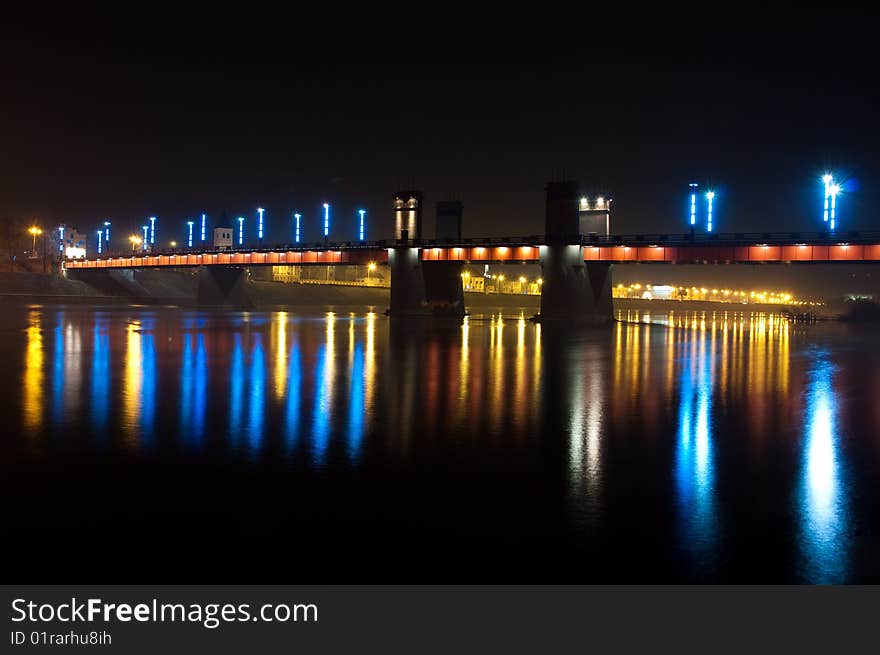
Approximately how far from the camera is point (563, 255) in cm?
A: 8094

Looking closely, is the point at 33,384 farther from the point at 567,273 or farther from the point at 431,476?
the point at 567,273

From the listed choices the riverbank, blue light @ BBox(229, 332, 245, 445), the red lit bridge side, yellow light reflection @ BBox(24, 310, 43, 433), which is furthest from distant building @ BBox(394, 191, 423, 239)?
blue light @ BBox(229, 332, 245, 445)

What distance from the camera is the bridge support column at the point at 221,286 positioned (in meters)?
125

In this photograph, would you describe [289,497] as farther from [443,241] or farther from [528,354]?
[443,241]

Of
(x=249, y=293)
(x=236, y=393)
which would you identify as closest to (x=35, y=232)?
(x=249, y=293)

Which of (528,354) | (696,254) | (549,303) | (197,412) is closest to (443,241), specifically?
(549,303)

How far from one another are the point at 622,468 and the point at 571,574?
5.32m

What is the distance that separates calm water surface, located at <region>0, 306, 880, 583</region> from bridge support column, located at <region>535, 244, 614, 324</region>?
2048 inches

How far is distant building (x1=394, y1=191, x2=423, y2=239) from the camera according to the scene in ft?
320

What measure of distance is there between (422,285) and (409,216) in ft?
32.4

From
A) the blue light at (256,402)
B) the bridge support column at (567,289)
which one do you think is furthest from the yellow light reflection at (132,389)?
the bridge support column at (567,289)
